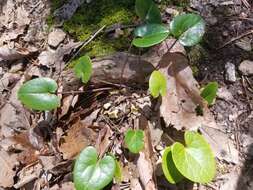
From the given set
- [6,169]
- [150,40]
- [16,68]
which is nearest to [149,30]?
[150,40]

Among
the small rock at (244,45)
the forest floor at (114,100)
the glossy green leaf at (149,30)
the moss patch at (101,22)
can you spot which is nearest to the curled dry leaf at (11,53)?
the forest floor at (114,100)

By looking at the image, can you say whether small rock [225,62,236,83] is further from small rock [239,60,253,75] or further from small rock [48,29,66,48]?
small rock [48,29,66,48]

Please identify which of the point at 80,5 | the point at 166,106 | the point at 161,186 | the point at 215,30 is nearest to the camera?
the point at 161,186

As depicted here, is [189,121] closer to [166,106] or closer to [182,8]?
[166,106]

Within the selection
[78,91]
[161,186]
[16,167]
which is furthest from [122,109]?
[16,167]

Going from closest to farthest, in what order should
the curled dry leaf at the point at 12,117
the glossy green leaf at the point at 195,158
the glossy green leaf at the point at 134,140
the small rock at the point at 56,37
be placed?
the glossy green leaf at the point at 195,158
the glossy green leaf at the point at 134,140
the curled dry leaf at the point at 12,117
the small rock at the point at 56,37

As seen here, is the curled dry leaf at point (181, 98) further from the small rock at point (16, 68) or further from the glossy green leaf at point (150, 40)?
the small rock at point (16, 68)

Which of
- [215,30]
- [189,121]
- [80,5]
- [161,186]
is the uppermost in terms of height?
[80,5]
